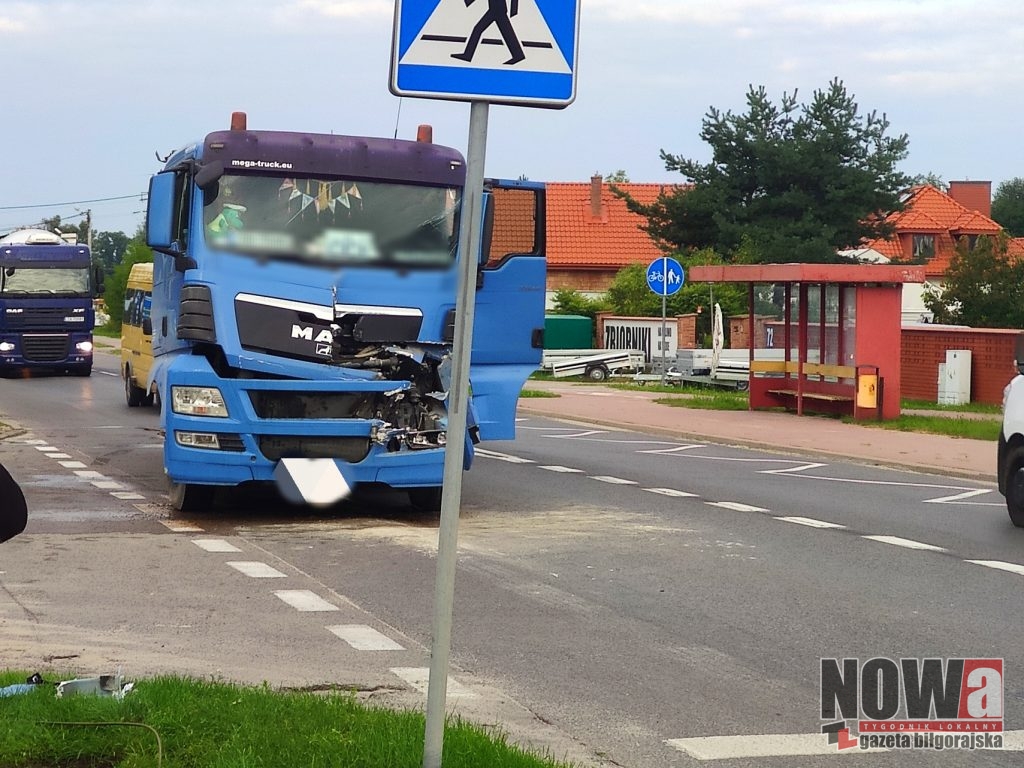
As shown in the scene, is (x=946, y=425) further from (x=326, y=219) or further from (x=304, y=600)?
(x=304, y=600)

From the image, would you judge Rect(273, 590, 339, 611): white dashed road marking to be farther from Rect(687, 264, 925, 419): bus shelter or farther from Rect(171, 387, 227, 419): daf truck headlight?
Rect(687, 264, 925, 419): bus shelter

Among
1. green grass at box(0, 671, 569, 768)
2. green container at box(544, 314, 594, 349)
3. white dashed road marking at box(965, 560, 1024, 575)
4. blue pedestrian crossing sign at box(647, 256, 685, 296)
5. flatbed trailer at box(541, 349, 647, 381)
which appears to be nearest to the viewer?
green grass at box(0, 671, 569, 768)

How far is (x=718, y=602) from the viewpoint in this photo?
9422 mm

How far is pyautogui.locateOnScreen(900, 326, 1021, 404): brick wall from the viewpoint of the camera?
96.1 feet

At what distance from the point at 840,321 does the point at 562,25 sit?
849 inches

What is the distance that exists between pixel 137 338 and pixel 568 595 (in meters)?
20.3

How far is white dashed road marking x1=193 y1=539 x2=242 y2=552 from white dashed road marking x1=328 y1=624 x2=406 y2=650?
3134 mm

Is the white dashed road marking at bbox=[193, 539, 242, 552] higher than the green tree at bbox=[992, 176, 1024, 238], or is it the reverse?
the green tree at bbox=[992, 176, 1024, 238]

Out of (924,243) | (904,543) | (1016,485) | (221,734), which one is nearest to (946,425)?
(1016,485)

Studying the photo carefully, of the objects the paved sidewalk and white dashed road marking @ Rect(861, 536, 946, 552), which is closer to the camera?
white dashed road marking @ Rect(861, 536, 946, 552)

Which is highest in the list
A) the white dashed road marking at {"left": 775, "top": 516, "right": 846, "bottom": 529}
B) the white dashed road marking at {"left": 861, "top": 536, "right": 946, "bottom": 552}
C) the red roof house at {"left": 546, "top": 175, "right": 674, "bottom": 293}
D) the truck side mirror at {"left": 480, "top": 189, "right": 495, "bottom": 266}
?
the red roof house at {"left": 546, "top": 175, "right": 674, "bottom": 293}

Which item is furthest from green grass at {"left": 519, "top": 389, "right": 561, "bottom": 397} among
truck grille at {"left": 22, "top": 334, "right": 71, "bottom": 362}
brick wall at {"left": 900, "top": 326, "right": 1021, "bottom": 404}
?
truck grille at {"left": 22, "top": 334, "right": 71, "bottom": 362}

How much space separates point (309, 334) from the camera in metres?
12.5

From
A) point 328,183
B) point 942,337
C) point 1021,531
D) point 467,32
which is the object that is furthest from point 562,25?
point 942,337
